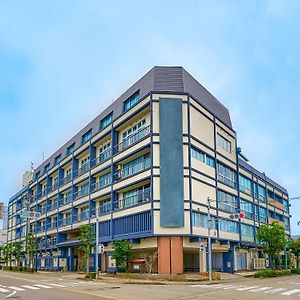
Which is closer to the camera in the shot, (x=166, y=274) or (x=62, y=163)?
(x=166, y=274)

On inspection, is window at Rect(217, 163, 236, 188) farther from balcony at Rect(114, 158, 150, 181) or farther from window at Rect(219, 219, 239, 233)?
balcony at Rect(114, 158, 150, 181)

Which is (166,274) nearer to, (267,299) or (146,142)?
(146,142)

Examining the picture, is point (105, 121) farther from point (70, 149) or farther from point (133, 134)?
point (70, 149)

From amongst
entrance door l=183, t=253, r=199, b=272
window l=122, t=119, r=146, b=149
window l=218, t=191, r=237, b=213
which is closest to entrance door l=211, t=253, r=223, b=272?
entrance door l=183, t=253, r=199, b=272

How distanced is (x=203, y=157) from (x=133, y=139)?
7.67 m

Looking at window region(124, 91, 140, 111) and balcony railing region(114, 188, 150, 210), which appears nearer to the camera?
balcony railing region(114, 188, 150, 210)

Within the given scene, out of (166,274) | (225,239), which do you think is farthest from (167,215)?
(225,239)

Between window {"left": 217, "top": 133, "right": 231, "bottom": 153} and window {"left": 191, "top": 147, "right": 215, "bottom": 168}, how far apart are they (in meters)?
3.85

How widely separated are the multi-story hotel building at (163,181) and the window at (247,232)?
0.13ft

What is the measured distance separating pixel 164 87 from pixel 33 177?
5245cm

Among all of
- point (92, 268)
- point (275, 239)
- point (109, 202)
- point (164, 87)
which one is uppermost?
point (164, 87)

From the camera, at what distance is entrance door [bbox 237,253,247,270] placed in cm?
5634

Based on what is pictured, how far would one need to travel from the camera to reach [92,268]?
5562cm

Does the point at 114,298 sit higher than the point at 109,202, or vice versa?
the point at 109,202
